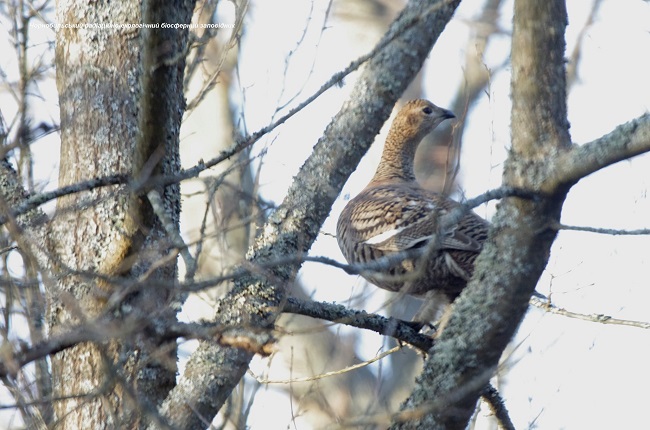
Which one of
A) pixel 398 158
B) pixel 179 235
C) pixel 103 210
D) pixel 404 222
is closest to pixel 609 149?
pixel 179 235

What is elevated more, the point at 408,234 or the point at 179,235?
the point at 408,234

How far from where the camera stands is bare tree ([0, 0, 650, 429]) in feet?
8.85

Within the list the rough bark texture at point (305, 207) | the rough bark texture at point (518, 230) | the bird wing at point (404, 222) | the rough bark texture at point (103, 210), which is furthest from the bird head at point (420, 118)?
the rough bark texture at point (518, 230)

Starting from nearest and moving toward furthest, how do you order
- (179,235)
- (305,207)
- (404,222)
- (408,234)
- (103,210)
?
1. (179,235)
2. (103,210)
3. (305,207)
4. (408,234)
5. (404,222)

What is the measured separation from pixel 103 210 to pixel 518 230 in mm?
1610

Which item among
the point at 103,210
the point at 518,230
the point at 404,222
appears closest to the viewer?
the point at 518,230

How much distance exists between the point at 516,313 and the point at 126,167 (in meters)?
1.63

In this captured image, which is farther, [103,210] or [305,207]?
[305,207]

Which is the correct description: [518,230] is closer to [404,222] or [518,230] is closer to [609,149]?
[609,149]

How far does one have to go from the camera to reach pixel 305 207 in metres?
4.20

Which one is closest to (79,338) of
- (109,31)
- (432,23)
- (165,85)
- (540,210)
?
(165,85)

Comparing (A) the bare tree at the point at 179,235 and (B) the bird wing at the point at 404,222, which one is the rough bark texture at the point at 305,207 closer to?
(A) the bare tree at the point at 179,235

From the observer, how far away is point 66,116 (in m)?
3.77

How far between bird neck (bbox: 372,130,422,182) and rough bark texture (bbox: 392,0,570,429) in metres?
3.50
